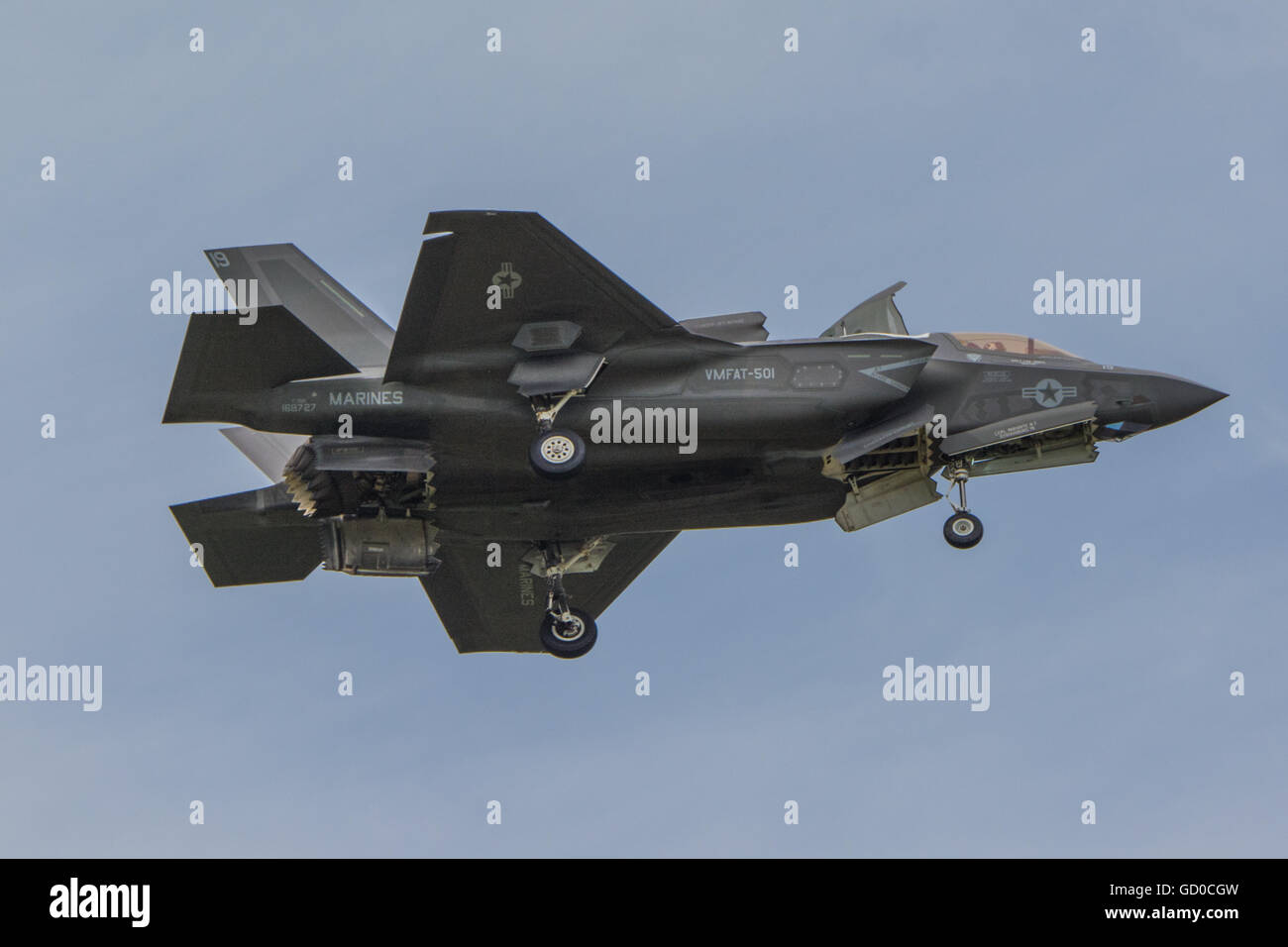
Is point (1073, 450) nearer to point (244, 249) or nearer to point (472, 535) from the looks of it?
point (472, 535)

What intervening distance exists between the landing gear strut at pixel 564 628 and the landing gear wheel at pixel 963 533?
725cm

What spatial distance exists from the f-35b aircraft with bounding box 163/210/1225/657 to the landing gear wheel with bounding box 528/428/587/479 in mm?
34

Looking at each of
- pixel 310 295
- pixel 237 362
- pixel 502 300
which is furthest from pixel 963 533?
pixel 310 295

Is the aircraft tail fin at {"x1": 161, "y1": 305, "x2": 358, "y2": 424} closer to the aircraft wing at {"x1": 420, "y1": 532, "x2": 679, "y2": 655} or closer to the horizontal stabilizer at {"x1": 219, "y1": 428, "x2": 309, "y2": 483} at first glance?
the horizontal stabilizer at {"x1": 219, "y1": 428, "x2": 309, "y2": 483}

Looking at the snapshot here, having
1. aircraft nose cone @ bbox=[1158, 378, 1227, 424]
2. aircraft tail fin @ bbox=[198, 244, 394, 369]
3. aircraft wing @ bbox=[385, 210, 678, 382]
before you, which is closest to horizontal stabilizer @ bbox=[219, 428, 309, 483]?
aircraft tail fin @ bbox=[198, 244, 394, 369]

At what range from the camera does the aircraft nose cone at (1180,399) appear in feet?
119

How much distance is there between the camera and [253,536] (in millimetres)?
37375

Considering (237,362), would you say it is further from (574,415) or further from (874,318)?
(874,318)

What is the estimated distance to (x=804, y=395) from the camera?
1384 inches

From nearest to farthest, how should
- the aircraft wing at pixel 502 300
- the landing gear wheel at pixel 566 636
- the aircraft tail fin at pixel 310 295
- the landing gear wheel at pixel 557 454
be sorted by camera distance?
the aircraft wing at pixel 502 300 < the landing gear wheel at pixel 557 454 < the landing gear wheel at pixel 566 636 < the aircraft tail fin at pixel 310 295

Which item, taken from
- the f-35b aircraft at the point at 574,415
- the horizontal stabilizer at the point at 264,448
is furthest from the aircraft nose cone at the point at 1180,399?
the horizontal stabilizer at the point at 264,448

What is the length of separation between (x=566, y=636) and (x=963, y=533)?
7883 mm

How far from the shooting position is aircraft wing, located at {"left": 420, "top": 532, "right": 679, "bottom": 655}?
40781 mm

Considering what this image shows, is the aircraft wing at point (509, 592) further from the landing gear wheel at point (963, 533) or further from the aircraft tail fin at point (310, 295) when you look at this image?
the landing gear wheel at point (963, 533)
